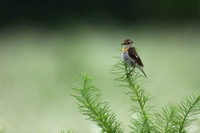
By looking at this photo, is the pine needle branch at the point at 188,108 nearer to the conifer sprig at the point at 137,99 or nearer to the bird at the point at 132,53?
the conifer sprig at the point at 137,99

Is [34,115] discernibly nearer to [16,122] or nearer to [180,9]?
[16,122]

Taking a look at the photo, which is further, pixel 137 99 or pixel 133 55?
pixel 133 55

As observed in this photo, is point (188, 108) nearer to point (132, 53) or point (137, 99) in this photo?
point (137, 99)

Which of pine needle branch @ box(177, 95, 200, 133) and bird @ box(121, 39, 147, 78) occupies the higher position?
bird @ box(121, 39, 147, 78)

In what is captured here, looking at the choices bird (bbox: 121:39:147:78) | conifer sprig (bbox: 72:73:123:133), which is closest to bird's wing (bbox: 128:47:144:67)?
bird (bbox: 121:39:147:78)

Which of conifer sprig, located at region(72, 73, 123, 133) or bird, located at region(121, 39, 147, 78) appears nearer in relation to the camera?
conifer sprig, located at region(72, 73, 123, 133)

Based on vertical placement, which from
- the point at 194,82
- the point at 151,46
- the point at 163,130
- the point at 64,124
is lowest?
the point at 163,130

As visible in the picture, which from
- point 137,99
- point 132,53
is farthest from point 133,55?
point 137,99

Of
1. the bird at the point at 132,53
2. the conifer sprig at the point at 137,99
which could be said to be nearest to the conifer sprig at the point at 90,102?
the conifer sprig at the point at 137,99

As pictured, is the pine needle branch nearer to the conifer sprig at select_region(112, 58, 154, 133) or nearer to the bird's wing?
the conifer sprig at select_region(112, 58, 154, 133)

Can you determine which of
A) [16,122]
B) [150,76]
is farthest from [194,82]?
[16,122]

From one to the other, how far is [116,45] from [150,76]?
0.25 metres

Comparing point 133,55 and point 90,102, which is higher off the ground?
point 133,55

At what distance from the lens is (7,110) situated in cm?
91
